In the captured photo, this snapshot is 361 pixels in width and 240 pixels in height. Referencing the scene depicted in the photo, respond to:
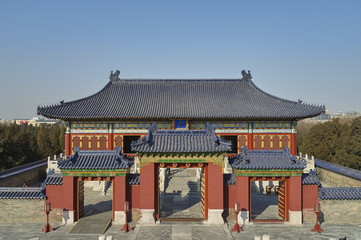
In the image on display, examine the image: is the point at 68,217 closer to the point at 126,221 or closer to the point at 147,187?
the point at 126,221

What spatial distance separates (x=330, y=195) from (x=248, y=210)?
458 centimetres

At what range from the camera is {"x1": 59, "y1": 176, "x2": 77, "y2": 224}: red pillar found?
14938 mm

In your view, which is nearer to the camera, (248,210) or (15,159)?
(248,210)

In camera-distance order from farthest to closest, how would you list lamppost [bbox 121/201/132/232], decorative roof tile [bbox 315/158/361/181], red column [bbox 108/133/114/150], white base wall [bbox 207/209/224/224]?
red column [bbox 108/133/114/150], decorative roof tile [bbox 315/158/361/181], white base wall [bbox 207/209/224/224], lamppost [bbox 121/201/132/232]

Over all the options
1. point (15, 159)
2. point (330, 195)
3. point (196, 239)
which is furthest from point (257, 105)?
point (15, 159)

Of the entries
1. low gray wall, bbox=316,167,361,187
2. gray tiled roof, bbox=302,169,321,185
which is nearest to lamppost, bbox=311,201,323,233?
gray tiled roof, bbox=302,169,321,185

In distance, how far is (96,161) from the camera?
15180mm

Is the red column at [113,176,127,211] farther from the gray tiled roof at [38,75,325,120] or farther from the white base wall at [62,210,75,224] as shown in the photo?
the gray tiled roof at [38,75,325,120]

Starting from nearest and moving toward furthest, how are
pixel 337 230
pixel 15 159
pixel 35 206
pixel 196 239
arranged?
pixel 196 239 → pixel 337 230 → pixel 35 206 → pixel 15 159

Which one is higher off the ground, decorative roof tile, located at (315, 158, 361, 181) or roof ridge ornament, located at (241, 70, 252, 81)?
roof ridge ornament, located at (241, 70, 252, 81)

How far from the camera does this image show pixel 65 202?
49.2 feet

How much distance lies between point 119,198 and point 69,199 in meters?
2.57

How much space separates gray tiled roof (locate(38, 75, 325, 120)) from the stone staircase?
211 inches

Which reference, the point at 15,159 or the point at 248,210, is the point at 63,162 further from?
the point at 15,159
